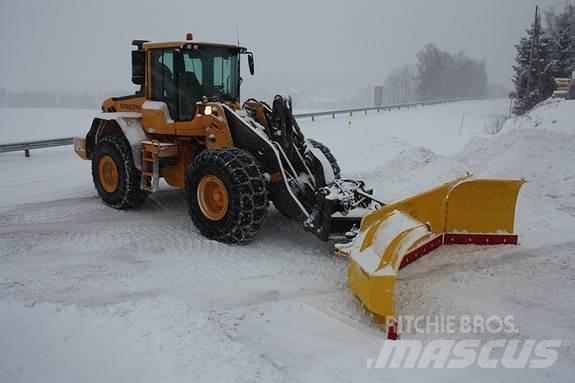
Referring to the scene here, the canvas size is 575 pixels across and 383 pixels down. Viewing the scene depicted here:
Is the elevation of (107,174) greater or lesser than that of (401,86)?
lesser

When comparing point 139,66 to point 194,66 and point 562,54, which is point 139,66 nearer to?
point 194,66

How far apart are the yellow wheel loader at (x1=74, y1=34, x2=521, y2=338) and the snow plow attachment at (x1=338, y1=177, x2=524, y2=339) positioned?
1 cm

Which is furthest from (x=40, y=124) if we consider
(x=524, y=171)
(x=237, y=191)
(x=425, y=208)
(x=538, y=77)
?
(x=538, y=77)

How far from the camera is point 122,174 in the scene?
714 centimetres

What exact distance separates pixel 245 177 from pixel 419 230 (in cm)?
224

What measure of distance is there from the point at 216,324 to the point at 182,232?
105 inches

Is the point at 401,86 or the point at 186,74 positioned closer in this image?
the point at 186,74

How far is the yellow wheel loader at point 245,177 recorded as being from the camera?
4422 mm

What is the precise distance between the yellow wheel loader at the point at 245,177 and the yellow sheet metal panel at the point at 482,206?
0.01 meters

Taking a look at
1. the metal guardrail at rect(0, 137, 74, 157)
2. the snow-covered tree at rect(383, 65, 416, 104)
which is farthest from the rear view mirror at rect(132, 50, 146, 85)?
the snow-covered tree at rect(383, 65, 416, 104)

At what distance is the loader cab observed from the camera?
666 cm

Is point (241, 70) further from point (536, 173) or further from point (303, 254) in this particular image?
point (536, 173)

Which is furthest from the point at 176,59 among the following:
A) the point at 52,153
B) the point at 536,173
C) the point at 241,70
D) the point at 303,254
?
the point at 52,153

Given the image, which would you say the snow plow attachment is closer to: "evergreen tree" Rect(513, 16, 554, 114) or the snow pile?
the snow pile
